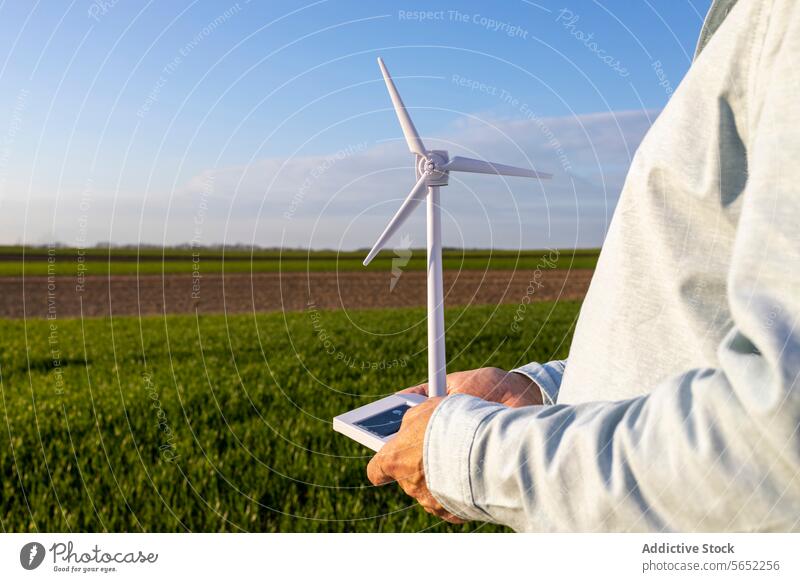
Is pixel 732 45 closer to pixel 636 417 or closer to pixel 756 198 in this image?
pixel 756 198

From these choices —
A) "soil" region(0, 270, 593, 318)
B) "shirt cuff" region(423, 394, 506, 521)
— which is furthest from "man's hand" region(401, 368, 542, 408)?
"soil" region(0, 270, 593, 318)

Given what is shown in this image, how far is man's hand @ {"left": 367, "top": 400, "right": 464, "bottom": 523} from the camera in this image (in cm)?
184

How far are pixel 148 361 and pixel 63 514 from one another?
5399 millimetres

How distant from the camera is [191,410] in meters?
7.16

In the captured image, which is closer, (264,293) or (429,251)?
(429,251)

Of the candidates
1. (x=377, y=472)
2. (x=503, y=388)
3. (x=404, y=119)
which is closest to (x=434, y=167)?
(x=404, y=119)

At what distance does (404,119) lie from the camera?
151 inches

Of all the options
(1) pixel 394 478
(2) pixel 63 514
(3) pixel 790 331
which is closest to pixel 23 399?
(2) pixel 63 514

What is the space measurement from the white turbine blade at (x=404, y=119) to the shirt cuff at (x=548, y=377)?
1479 millimetres

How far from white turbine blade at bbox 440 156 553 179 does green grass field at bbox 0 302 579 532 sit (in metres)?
2.55

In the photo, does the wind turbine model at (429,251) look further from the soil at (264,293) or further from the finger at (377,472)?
the soil at (264,293)

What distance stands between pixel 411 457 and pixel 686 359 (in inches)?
31.2

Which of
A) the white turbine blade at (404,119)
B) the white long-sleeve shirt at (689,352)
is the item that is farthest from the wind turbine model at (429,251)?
the white long-sleeve shirt at (689,352)

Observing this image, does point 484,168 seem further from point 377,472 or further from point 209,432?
point 209,432
